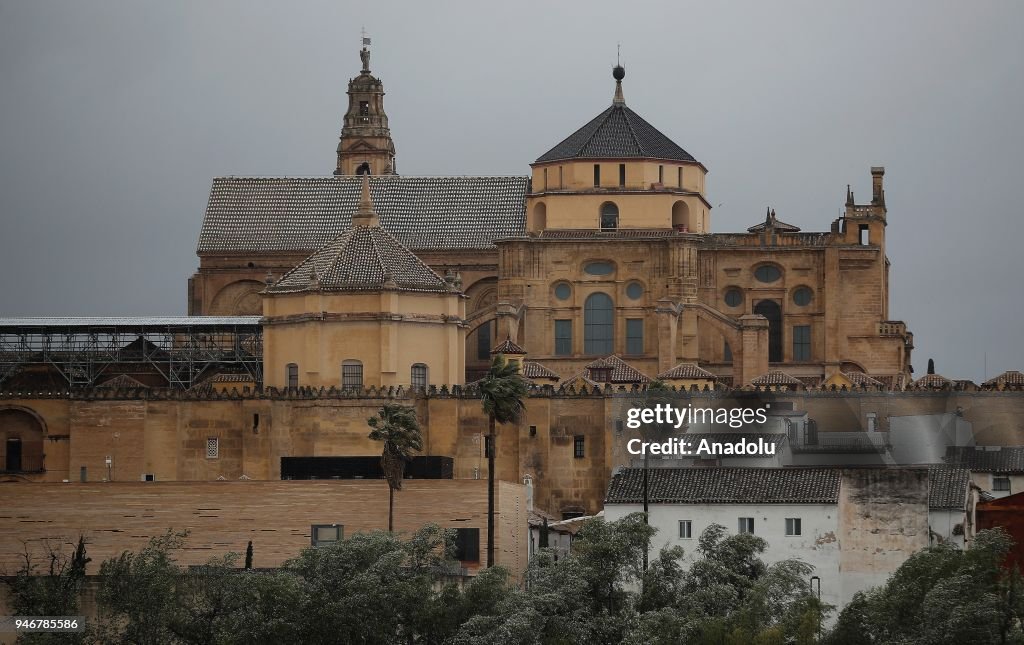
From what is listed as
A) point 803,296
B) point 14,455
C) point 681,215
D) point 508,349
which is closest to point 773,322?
point 803,296

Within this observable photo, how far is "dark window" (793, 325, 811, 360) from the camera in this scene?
13175cm

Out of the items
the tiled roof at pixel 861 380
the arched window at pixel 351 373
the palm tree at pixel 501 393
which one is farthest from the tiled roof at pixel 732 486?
the tiled roof at pixel 861 380

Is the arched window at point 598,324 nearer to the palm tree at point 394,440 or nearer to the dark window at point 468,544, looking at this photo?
the palm tree at point 394,440

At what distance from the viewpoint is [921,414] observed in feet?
380

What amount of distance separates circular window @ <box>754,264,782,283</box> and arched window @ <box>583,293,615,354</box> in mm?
6981

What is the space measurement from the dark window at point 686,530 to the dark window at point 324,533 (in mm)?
11745

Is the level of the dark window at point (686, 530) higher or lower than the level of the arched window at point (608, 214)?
lower

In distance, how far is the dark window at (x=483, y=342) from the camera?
5153 inches

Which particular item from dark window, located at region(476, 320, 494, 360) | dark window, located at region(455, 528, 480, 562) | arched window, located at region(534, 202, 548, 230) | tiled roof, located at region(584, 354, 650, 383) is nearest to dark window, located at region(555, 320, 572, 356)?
dark window, located at region(476, 320, 494, 360)

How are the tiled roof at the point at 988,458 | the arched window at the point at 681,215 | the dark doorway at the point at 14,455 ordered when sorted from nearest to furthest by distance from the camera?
the tiled roof at the point at 988,458
the dark doorway at the point at 14,455
the arched window at the point at 681,215

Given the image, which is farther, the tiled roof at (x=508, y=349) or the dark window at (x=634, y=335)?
the dark window at (x=634, y=335)

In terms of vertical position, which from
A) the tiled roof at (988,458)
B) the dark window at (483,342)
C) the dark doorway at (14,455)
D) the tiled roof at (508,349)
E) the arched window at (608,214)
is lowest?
the tiled roof at (988,458)

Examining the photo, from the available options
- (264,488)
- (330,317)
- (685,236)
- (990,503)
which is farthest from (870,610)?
(685,236)

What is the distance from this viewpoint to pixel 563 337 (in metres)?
130
